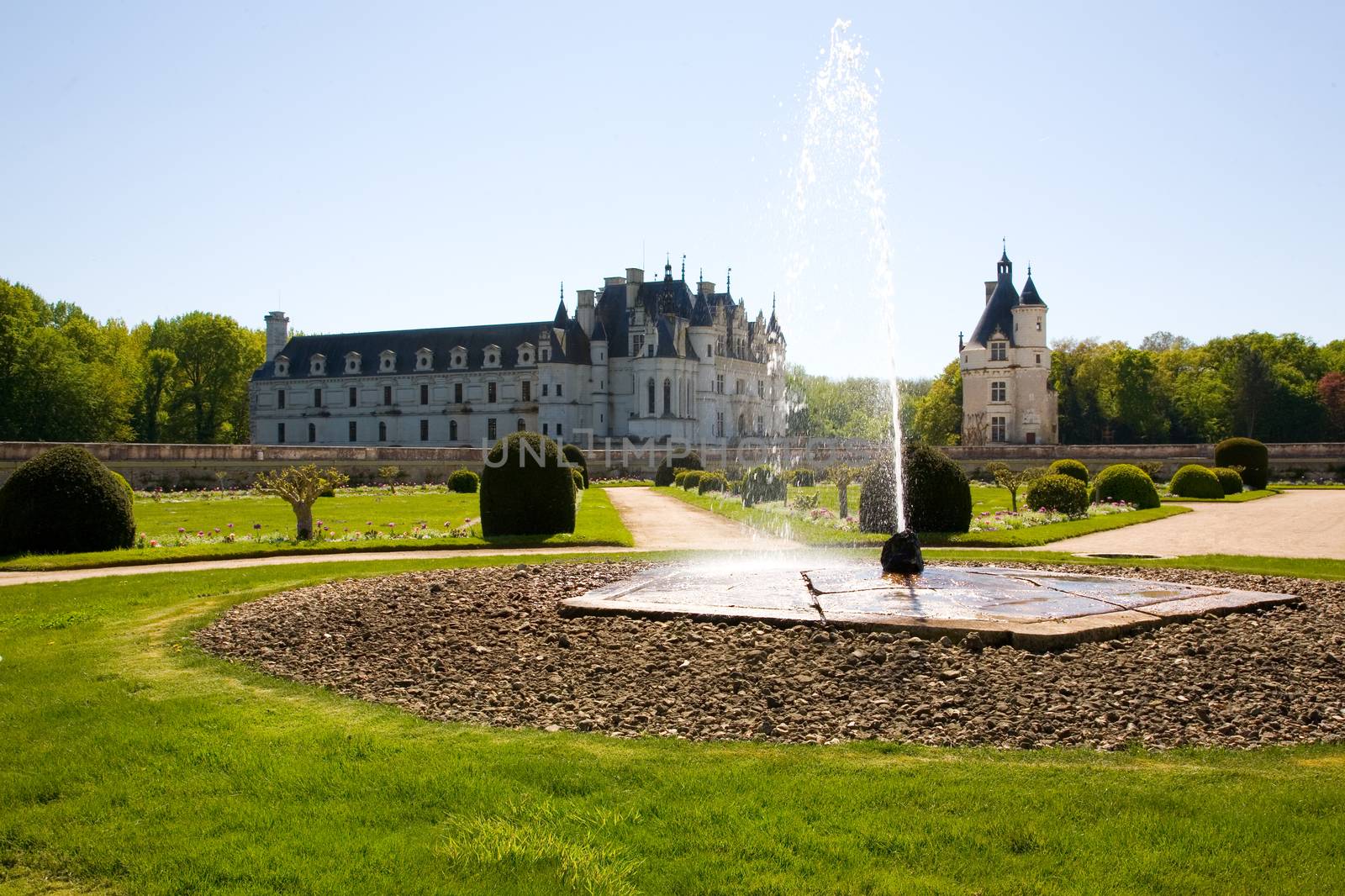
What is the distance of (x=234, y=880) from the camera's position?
4.31 m

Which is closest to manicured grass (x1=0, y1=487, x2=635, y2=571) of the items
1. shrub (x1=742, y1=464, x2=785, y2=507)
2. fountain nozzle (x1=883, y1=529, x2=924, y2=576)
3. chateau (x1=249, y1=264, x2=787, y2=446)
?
shrub (x1=742, y1=464, x2=785, y2=507)

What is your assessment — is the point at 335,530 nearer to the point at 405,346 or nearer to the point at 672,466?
the point at 672,466

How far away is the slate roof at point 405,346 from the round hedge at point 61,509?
199ft

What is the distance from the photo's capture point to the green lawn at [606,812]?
430cm

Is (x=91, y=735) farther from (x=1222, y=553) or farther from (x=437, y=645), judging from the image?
(x=1222, y=553)

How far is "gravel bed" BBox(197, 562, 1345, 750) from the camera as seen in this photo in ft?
20.7

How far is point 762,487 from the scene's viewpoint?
99.8 ft

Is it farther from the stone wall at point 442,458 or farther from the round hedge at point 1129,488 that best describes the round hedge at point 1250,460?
the round hedge at point 1129,488

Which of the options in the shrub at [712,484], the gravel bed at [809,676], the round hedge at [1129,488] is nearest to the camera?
the gravel bed at [809,676]

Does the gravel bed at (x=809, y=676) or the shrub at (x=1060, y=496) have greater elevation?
the shrub at (x=1060, y=496)

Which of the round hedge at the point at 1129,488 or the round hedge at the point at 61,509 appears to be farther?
the round hedge at the point at 1129,488

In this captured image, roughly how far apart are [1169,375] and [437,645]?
251ft

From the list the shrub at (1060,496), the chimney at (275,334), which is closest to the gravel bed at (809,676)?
the shrub at (1060,496)

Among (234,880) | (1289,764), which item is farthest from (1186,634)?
(234,880)
